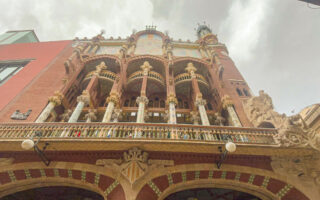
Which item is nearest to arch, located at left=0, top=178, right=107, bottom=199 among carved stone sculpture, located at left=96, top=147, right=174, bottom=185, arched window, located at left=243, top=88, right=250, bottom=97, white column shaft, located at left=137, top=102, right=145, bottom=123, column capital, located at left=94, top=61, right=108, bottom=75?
carved stone sculpture, located at left=96, top=147, right=174, bottom=185

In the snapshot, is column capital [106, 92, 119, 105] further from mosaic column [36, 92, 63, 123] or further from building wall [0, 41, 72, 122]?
building wall [0, 41, 72, 122]

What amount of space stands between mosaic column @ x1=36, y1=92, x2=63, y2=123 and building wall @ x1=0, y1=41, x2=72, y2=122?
1.42ft

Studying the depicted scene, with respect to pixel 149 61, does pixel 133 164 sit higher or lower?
lower

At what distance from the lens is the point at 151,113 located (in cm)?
1392

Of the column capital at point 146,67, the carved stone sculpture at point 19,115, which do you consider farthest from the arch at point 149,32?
the carved stone sculpture at point 19,115

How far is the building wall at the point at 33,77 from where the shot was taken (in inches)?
439

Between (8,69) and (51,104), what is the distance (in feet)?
30.9

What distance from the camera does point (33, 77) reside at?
1388 cm

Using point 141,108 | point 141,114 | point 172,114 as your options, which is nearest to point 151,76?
point 141,108

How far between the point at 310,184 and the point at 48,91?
16168 millimetres

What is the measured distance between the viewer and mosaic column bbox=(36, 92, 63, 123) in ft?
33.8

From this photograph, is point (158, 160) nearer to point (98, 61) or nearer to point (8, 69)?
point (98, 61)

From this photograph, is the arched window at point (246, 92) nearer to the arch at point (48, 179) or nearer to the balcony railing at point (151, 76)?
the balcony railing at point (151, 76)

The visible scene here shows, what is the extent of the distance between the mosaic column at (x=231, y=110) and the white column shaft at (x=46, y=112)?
12.0 meters
